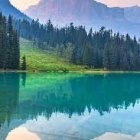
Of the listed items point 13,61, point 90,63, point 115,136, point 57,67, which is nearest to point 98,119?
point 115,136

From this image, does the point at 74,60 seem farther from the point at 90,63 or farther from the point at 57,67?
the point at 57,67

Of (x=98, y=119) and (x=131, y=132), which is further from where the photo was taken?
(x=98, y=119)

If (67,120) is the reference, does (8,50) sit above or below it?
above

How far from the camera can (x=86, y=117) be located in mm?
44219

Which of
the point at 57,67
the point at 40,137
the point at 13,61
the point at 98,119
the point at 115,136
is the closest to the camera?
the point at 40,137

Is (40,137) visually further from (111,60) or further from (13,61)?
(111,60)

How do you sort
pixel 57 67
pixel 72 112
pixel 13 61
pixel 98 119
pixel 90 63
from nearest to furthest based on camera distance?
pixel 98 119
pixel 72 112
pixel 13 61
pixel 57 67
pixel 90 63

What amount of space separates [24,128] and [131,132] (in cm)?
996

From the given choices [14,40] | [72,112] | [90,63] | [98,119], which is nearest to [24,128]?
[98,119]

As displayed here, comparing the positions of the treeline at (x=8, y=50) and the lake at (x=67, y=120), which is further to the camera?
the treeline at (x=8, y=50)

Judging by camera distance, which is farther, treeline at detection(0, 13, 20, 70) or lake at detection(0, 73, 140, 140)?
treeline at detection(0, 13, 20, 70)

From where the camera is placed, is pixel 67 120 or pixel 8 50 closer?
pixel 67 120

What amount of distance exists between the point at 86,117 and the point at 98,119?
180 centimetres

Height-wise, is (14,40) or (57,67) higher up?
(14,40)
